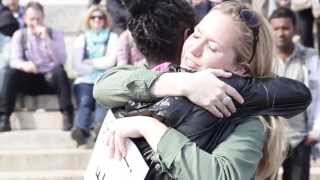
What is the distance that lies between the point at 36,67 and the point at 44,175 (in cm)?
138

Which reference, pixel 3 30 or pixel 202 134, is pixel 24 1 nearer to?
pixel 3 30

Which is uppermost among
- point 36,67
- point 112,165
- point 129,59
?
point 112,165

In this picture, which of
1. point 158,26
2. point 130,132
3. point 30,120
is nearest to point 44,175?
point 30,120

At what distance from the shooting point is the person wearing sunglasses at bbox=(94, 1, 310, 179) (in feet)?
5.84

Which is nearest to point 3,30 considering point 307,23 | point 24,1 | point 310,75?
point 24,1

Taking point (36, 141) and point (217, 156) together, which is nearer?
point (217, 156)

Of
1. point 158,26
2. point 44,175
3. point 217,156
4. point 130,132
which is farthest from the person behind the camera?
point 44,175

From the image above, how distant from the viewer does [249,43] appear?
1912mm

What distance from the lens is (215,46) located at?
1.89 m

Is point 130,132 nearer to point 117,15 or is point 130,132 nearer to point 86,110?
point 86,110

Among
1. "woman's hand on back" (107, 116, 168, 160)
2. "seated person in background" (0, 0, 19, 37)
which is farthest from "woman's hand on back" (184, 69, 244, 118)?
"seated person in background" (0, 0, 19, 37)

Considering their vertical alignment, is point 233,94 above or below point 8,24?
above

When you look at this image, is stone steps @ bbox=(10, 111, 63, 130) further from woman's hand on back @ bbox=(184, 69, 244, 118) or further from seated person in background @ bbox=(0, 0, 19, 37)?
woman's hand on back @ bbox=(184, 69, 244, 118)

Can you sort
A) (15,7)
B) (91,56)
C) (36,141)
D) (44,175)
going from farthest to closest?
1. (15,7)
2. (91,56)
3. (36,141)
4. (44,175)
